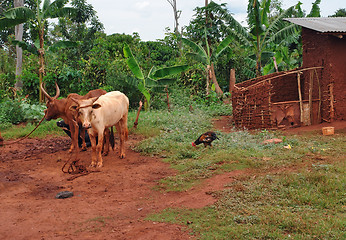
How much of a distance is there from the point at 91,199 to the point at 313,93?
30.7ft

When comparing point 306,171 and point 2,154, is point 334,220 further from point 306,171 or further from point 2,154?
point 2,154

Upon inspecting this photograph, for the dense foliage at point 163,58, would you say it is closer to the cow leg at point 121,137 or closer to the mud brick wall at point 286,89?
the mud brick wall at point 286,89

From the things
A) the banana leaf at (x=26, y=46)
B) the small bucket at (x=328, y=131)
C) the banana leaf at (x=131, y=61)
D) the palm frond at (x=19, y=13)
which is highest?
the palm frond at (x=19, y=13)

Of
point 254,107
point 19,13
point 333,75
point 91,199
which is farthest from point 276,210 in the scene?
point 19,13

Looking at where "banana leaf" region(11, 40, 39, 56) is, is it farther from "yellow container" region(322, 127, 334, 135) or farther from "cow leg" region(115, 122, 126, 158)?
"yellow container" region(322, 127, 334, 135)

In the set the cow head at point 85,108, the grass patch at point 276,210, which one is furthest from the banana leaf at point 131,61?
the grass patch at point 276,210

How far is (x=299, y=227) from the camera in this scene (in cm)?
404

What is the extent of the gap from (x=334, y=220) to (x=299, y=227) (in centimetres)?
51

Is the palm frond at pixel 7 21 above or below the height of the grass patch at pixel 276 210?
above

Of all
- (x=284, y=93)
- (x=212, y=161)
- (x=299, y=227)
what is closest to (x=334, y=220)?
(x=299, y=227)

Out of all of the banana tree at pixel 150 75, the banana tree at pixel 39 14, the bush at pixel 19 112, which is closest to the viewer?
the bush at pixel 19 112

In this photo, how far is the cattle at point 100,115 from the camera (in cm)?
717

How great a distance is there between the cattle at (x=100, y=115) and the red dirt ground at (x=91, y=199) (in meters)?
0.46

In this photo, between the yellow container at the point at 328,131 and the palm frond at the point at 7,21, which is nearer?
the yellow container at the point at 328,131
